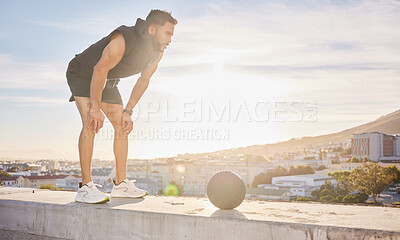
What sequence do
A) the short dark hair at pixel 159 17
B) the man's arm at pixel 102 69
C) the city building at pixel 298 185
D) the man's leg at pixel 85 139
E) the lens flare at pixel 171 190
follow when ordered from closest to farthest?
the man's arm at pixel 102 69, the short dark hair at pixel 159 17, the man's leg at pixel 85 139, the city building at pixel 298 185, the lens flare at pixel 171 190

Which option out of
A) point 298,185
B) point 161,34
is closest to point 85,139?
point 161,34

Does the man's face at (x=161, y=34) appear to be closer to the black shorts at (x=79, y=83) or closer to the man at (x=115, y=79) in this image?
the man at (x=115, y=79)

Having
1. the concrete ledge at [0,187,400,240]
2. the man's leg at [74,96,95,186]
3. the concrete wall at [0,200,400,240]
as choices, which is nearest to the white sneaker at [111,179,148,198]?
the concrete ledge at [0,187,400,240]

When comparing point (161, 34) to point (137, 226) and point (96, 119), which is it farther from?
point (137, 226)

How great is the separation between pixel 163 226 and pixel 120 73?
1781mm

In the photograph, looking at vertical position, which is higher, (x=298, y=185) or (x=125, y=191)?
(x=125, y=191)

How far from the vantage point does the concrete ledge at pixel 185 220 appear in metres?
2.89

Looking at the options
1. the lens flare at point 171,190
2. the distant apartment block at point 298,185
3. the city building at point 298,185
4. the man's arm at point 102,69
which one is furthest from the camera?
the lens flare at point 171,190

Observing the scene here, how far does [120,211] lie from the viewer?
3.60 metres

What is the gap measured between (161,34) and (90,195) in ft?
5.84

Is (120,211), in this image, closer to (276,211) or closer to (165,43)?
(276,211)

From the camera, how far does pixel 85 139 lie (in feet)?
13.9

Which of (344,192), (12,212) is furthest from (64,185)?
(12,212)

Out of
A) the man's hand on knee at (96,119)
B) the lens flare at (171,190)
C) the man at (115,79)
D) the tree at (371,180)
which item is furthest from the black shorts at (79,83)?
the lens flare at (171,190)
